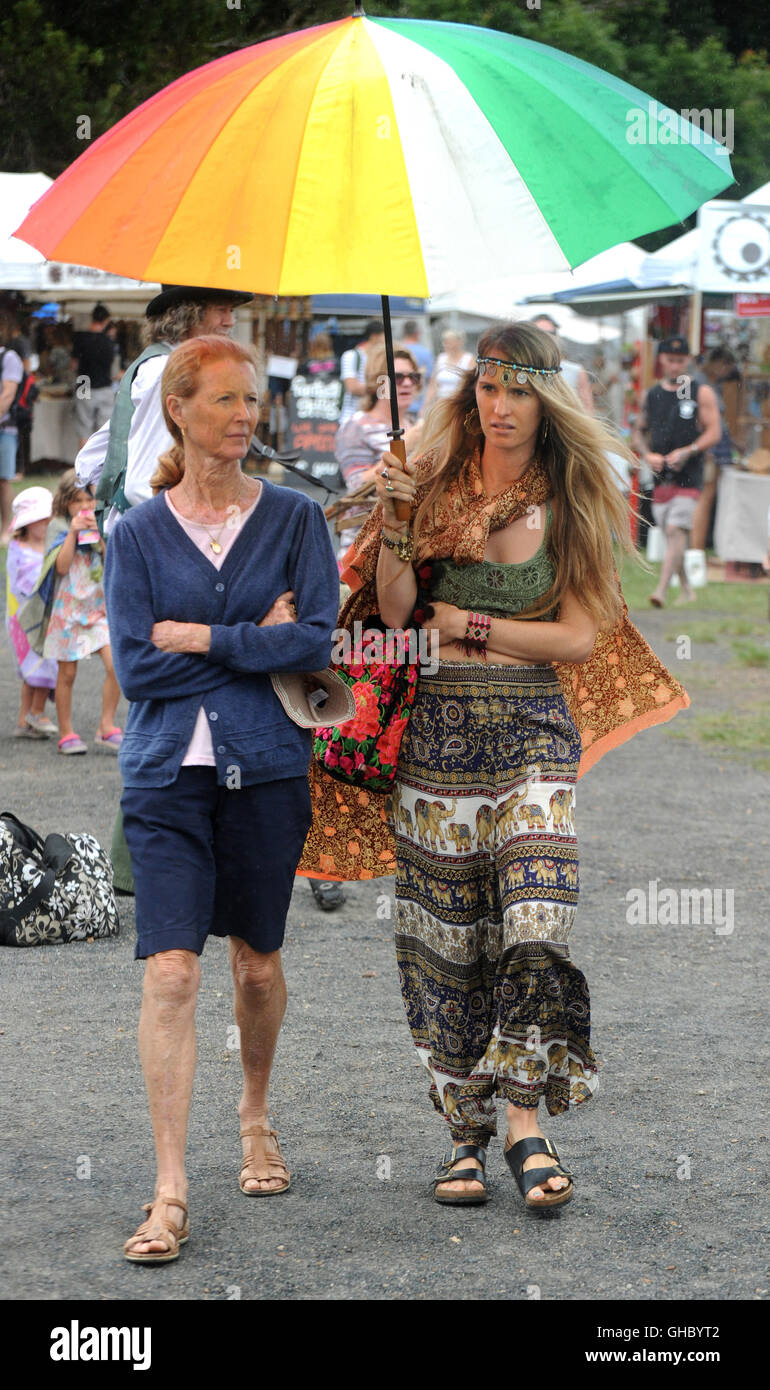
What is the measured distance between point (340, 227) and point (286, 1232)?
2103mm

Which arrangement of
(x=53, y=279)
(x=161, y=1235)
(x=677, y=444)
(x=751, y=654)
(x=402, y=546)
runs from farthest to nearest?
(x=53, y=279)
(x=677, y=444)
(x=751, y=654)
(x=402, y=546)
(x=161, y=1235)

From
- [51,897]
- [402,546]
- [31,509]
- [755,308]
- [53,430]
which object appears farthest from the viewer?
[53,430]

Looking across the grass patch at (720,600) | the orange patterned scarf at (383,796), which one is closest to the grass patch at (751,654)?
the grass patch at (720,600)

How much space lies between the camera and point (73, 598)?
9117 millimetres

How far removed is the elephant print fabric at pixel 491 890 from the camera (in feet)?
12.8

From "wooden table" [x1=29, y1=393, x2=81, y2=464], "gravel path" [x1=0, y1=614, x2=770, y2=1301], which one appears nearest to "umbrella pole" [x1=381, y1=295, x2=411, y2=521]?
"gravel path" [x1=0, y1=614, x2=770, y2=1301]

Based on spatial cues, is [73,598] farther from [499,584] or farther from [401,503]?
[401,503]

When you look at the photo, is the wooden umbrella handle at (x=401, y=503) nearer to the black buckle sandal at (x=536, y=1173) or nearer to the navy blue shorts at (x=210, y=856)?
the navy blue shorts at (x=210, y=856)

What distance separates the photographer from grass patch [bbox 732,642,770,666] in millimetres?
12789

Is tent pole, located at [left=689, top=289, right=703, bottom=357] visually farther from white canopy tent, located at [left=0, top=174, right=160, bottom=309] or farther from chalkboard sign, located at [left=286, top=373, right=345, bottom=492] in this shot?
white canopy tent, located at [left=0, top=174, right=160, bottom=309]

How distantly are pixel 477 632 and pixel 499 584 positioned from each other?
5.5 inches

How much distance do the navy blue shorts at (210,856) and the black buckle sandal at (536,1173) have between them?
74 centimetres

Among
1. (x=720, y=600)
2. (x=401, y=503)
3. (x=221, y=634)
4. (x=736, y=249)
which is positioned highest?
(x=736, y=249)

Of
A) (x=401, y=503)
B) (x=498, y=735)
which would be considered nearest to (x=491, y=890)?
(x=498, y=735)
